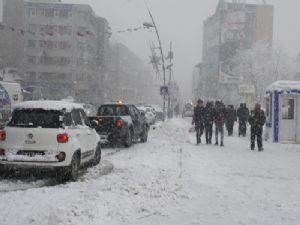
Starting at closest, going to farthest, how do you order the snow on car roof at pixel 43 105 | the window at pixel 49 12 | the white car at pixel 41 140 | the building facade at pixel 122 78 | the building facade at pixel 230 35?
the white car at pixel 41 140
the snow on car roof at pixel 43 105
the window at pixel 49 12
the building facade at pixel 230 35
the building facade at pixel 122 78

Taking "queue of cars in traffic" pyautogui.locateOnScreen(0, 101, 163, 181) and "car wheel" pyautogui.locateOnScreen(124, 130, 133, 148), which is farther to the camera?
"car wheel" pyautogui.locateOnScreen(124, 130, 133, 148)

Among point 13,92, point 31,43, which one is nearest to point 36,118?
point 13,92

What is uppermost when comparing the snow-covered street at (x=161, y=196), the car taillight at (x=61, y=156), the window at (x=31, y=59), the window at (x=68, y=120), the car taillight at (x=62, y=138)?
the window at (x=31, y=59)

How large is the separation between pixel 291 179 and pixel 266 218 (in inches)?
170

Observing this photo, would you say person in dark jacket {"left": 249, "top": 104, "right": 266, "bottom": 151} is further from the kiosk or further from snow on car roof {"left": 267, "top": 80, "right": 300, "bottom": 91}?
snow on car roof {"left": 267, "top": 80, "right": 300, "bottom": 91}

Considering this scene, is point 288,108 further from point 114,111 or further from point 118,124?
point 118,124

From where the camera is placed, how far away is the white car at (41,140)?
9.76m

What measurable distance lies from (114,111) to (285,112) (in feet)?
26.0

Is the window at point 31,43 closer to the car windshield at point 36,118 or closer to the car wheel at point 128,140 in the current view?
the car wheel at point 128,140

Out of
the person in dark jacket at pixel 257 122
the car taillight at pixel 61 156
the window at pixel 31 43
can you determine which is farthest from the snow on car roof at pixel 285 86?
the window at pixel 31 43

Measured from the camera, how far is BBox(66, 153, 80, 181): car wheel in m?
10.0

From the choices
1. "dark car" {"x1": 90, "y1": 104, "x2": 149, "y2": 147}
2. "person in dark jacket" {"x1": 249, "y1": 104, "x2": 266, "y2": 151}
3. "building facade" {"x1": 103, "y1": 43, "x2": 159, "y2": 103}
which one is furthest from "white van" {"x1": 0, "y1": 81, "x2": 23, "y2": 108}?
"building facade" {"x1": 103, "y1": 43, "x2": 159, "y2": 103}

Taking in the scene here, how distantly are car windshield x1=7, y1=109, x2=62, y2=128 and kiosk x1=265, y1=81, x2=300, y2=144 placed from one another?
544 inches

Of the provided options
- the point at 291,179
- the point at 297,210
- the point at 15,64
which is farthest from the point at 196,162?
the point at 15,64
